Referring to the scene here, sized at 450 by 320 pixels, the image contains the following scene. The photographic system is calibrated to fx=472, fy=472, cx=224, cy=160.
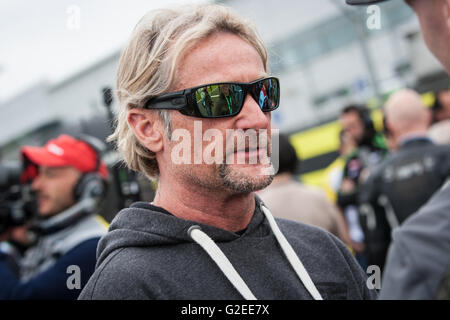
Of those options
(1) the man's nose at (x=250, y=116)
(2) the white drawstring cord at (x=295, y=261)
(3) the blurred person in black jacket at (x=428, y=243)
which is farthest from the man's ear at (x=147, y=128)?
(3) the blurred person in black jacket at (x=428, y=243)

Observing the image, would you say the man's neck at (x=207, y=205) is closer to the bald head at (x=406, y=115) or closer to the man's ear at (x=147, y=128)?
the man's ear at (x=147, y=128)

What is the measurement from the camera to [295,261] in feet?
4.36

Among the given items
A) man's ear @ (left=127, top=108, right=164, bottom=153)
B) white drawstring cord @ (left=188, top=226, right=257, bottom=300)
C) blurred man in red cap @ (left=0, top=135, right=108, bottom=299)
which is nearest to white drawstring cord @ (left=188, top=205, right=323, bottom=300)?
white drawstring cord @ (left=188, top=226, right=257, bottom=300)

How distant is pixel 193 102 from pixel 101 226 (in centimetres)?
110

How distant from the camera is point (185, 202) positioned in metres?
1.35

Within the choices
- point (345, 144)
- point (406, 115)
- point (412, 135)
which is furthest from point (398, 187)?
point (345, 144)

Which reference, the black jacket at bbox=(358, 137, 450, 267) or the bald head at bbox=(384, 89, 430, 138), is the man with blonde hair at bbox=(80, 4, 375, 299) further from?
the bald head at bbox=(384, 89, 430, 138)

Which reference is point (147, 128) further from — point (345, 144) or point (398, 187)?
point (345, 144)

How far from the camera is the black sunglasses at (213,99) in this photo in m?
1.23

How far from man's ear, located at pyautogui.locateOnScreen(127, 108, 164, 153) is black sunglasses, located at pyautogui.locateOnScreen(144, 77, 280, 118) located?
0.07 meters

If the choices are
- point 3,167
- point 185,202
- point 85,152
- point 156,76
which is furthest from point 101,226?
point 3,167

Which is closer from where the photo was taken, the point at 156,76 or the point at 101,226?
the point at 156,76

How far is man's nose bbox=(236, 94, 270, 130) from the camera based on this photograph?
4.12 ft
